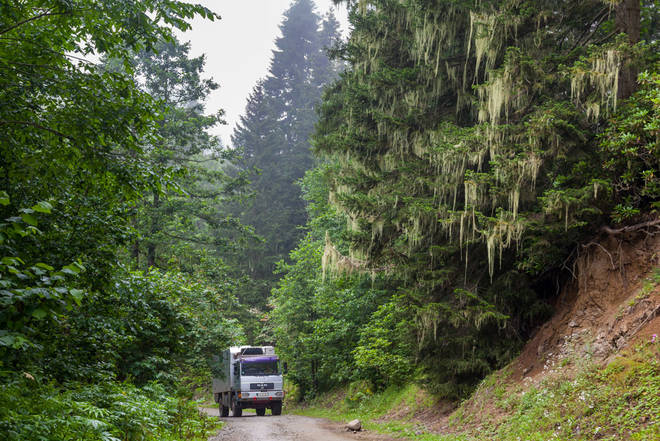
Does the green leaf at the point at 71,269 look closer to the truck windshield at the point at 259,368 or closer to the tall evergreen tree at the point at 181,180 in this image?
the tall evergreen tree at the point at 181,180

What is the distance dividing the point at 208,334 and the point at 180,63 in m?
12.6

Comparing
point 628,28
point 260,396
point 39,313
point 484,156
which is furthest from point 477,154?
point 260,396

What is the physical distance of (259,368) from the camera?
21.9m

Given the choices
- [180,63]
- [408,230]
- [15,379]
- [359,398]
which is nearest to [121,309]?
[15,379]

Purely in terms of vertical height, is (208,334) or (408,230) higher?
(408,230)

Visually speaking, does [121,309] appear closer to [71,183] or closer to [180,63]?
[71,183]

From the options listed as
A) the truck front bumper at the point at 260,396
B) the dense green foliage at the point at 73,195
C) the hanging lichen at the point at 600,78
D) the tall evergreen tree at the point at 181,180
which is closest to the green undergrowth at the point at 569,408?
the hanging lichen at the point at 600,78

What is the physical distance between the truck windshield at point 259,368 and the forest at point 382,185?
9.73 ft

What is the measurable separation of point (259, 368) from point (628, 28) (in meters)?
18.6

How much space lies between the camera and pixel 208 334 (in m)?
17.5

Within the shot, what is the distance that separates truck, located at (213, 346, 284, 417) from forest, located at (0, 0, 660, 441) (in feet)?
9.46

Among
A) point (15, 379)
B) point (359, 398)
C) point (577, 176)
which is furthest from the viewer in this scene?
point (359, 398)

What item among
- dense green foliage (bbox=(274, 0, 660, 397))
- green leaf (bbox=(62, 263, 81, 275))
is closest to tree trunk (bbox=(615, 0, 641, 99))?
dense green foliage (bbox=(274, 0, 660, 397))

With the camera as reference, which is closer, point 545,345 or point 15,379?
point 15,379
